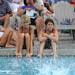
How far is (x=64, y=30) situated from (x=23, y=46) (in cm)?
243

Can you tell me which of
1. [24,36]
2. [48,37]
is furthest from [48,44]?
[24,36]

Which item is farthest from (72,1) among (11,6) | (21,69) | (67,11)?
(21,69)

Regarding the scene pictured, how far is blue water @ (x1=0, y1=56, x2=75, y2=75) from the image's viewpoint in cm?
612

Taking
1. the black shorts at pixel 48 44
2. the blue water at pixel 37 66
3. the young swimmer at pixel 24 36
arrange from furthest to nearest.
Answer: the black shorts at pixel 48 44 → the young swimmer at pixel 24 36 → the blue water at pixel 37 66


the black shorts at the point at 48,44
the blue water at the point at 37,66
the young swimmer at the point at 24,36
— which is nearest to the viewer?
the blue water at the point at 37,66

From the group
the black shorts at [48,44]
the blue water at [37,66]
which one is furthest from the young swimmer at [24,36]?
the black shorts at [48,44]

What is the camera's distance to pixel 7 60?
7.60 m

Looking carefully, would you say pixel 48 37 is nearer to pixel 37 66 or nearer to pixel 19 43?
pixel 19 43

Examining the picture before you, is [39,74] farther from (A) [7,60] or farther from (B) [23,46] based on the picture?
(B) [23,46]

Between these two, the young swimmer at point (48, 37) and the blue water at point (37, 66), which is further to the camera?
the young swimmer at point (48, 37)

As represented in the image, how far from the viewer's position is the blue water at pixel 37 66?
612 centimetres

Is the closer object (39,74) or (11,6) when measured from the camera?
(39,74)

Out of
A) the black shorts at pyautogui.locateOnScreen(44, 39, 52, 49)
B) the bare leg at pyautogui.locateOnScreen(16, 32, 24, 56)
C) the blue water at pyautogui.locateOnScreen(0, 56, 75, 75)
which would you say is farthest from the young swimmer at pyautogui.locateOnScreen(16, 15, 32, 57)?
the black shorts at pyautogui.locateOnScreen(44, 39, 52, 49)

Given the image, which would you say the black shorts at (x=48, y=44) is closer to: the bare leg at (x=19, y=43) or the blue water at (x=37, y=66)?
the blue water at (x=37, y=66)
